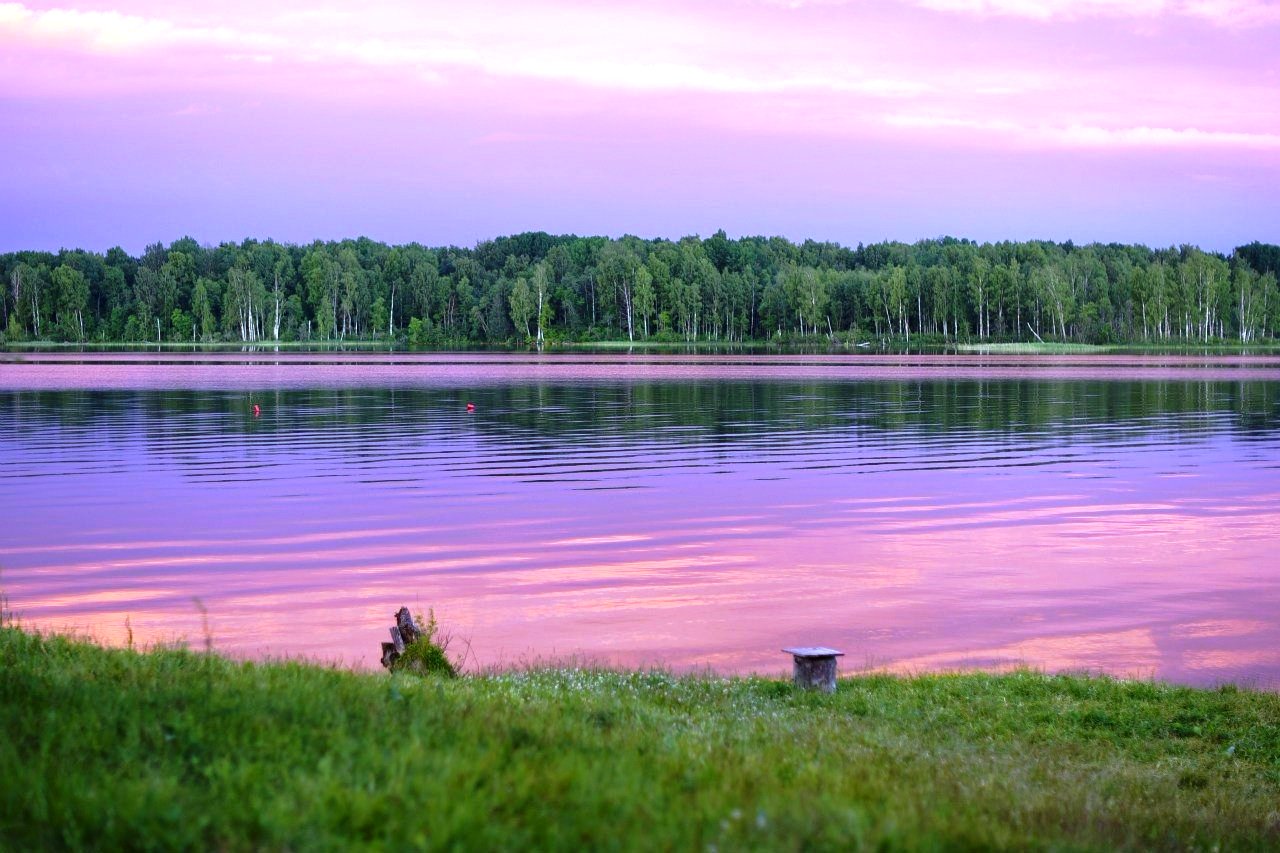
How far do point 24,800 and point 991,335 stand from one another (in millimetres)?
199263

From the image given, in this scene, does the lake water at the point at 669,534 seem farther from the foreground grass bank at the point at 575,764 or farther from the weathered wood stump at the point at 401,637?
the foreground grass bank at the point at 575,764

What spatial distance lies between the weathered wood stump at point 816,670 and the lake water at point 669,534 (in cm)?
257

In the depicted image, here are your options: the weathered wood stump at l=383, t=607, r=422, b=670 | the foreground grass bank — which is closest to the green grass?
the weathered wood stump at l=383, t=607, r=422, b=670

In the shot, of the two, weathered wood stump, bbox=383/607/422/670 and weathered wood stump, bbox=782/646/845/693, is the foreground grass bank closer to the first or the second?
weathered wood stump, bbox=782/646/845/693

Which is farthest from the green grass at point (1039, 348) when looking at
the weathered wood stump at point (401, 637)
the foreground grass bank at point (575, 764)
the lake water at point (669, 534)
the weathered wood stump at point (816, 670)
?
the foreground grass bank at point (575, 764)

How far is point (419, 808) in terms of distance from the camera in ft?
21.7

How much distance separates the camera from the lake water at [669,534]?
711 inches

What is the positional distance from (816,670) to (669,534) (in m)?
13.1

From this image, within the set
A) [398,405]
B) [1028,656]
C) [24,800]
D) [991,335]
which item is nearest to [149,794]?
[24,800]

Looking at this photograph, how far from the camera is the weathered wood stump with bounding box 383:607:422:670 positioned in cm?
1448

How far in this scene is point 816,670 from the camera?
13.9 m

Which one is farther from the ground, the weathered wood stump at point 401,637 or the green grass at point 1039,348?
the green grass at point 1039,348

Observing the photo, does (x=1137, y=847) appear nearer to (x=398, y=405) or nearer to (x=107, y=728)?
(x=107, y=728)

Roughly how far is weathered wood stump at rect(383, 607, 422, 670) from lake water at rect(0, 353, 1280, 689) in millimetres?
891
